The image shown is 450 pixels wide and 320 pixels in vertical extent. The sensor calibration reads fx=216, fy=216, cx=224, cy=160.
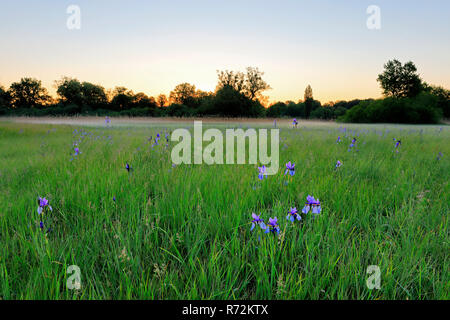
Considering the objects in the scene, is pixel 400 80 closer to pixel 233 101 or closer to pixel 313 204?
pixel 233 101

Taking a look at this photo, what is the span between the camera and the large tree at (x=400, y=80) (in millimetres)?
60750

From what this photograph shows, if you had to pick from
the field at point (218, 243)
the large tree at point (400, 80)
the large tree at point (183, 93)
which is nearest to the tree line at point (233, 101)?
the large tree at point (400, 80)

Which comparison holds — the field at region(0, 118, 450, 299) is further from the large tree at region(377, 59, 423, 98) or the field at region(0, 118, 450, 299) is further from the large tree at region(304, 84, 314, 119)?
the large tree at region(304, 84, 314, 119)

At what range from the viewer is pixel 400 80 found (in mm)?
61969

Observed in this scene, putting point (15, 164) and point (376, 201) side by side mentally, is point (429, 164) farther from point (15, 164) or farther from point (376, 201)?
point (15, 164)

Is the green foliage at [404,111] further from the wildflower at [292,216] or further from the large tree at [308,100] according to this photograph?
the wildflower at [292,216]

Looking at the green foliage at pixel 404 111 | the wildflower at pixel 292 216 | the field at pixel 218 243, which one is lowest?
the field at pixel 218 243

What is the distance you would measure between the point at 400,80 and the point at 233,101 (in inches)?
1900

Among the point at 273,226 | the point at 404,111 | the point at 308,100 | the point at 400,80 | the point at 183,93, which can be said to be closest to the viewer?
the point at 273,226

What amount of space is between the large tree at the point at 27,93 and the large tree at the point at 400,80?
362 ft

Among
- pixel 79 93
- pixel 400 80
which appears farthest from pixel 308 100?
pixel 79 93

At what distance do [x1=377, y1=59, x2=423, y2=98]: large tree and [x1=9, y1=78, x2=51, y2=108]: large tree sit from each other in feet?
362

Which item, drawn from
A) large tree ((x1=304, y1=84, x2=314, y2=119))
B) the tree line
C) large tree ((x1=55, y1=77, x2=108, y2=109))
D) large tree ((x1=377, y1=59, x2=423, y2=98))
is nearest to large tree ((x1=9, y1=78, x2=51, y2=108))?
the tree line
